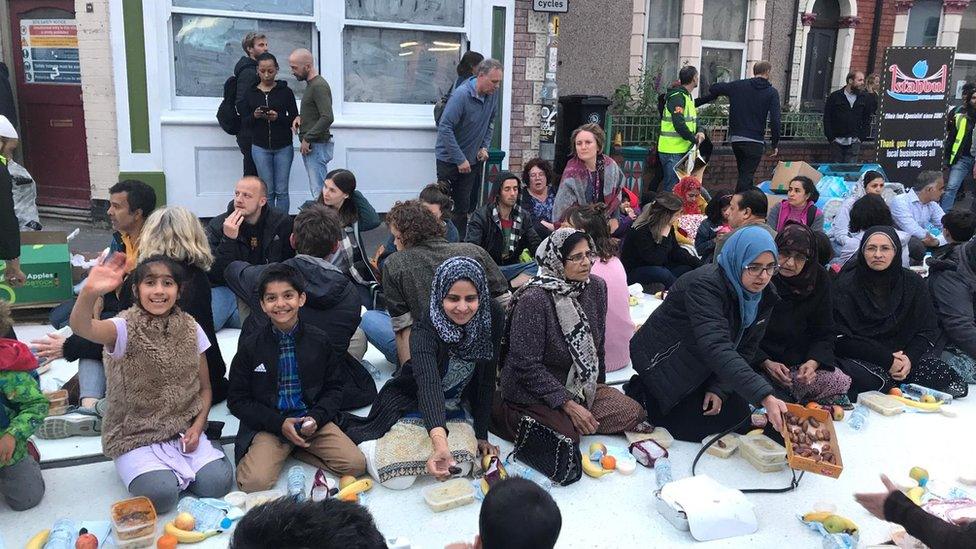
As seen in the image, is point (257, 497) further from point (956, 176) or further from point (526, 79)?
point (956, 176)

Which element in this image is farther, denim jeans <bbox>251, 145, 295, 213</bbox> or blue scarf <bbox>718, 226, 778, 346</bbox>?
denim jeans <bbox>251, 145, 295, 213</bbox>

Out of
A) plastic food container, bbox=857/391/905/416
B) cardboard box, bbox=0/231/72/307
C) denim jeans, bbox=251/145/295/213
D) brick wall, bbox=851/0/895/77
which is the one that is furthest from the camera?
brick wall, bbox=851/0/895/77

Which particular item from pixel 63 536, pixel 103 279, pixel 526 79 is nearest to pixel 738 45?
pixel 526 79

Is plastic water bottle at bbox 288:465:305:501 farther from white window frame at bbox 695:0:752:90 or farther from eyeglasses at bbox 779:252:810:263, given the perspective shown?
white window frame at bbox 695:0:752:90

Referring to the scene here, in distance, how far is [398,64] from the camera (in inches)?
347

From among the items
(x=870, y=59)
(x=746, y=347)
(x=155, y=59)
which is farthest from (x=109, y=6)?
(x=870, y=59)

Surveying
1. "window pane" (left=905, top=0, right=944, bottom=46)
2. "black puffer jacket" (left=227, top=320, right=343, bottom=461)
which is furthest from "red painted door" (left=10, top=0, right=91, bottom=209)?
"window pane" (left=905, top=0, right=944, bottom=46)

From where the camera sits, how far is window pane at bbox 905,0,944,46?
13.9m

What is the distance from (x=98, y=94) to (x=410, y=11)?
333cm

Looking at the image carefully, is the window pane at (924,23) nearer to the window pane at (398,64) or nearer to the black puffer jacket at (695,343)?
the window pane at (398,64)

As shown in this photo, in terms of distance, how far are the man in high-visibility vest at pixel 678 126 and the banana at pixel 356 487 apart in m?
6.97

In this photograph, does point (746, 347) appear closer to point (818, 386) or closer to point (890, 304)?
point (818, 386)

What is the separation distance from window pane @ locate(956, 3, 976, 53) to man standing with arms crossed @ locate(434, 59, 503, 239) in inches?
446

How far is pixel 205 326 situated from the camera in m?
4.08
